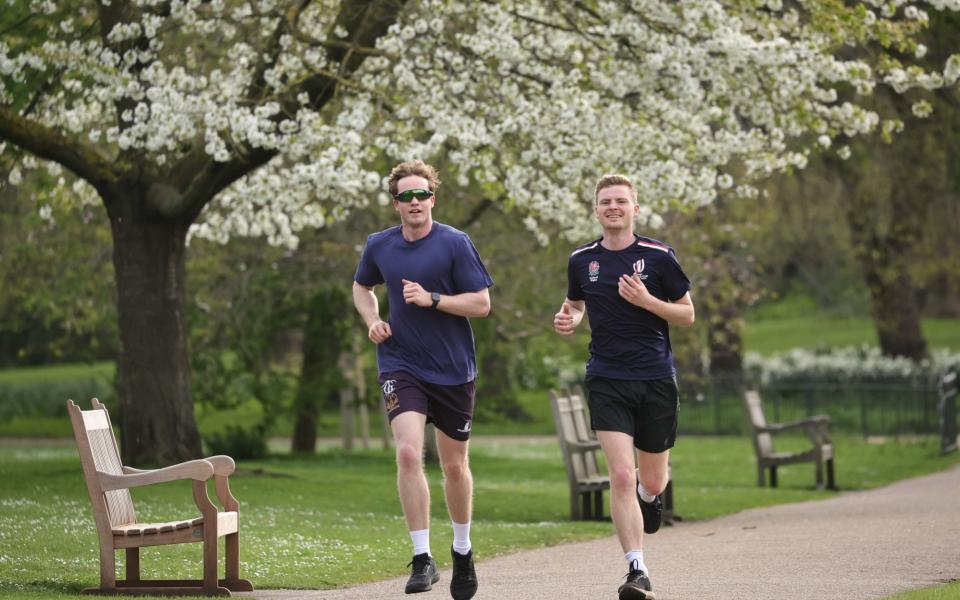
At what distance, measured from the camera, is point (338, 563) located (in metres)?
9.68

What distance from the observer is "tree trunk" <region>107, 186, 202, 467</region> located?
1534 centimetres

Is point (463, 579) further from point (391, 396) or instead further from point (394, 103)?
point (394, 103)

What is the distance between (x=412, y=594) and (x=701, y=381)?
1956 centimetres

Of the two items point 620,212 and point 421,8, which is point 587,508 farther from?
point 620,212

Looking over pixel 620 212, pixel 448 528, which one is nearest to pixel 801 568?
pixel 620 212

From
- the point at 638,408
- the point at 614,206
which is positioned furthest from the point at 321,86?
the point at 638,408

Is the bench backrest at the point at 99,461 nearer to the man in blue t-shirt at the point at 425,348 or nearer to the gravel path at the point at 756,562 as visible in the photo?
the gravel path at the point at 756,562

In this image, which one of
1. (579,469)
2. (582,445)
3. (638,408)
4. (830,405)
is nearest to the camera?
(638,408)

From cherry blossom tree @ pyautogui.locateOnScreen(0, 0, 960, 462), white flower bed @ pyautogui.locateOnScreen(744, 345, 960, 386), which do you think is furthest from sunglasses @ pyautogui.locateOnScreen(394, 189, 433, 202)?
white flower bed @ pyautogui.locateOnScreen(744, 345, 960, 386)

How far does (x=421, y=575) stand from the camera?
7.53 meters

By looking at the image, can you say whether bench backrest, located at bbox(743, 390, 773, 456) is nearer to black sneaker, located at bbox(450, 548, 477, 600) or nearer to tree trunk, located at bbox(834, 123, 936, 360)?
tree trunk, located at bbox(834, 123, 936, 360)

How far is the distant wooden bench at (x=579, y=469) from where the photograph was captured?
13500 millimetres

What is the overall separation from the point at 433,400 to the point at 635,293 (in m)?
1.18

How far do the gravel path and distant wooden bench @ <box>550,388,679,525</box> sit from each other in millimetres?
802
